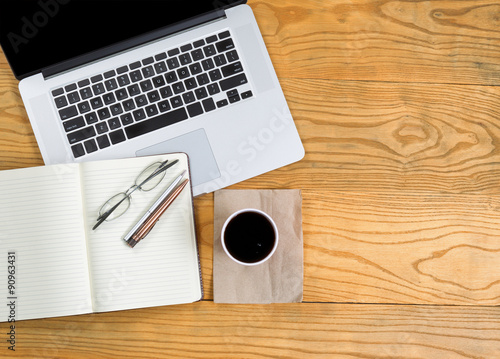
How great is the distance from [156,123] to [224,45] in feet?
0.59

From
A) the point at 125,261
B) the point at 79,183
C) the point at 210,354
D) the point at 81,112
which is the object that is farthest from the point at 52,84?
the point at 210,354

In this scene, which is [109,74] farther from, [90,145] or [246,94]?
[246,94]

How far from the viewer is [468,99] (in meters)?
0.79

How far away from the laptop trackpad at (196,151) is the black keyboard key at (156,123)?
3 centimetres

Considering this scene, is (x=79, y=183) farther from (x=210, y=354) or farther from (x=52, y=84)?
(x=210, y=354)

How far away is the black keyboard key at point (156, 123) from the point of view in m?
0.73

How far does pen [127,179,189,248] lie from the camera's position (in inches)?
27.7

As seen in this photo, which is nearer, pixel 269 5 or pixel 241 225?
pixel 241 225

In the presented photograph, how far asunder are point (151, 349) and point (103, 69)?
48 cm

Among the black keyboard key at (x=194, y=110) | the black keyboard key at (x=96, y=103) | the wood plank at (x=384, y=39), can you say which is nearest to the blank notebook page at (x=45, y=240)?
the black keyboard key at (x=96, y=103)

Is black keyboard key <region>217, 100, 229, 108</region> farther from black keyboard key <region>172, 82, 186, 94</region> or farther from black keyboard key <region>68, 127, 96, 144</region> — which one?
black keyboard key <region>68, 127, 96, 144</region>

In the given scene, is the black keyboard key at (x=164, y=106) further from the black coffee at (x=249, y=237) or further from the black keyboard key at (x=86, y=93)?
the black coffee at (x=249, y=237)

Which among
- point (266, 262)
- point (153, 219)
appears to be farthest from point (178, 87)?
point (266, 262)

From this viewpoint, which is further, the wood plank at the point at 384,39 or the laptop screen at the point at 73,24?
the wood plank at the point at 384,39
